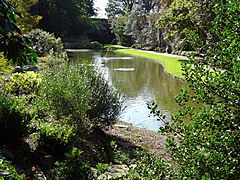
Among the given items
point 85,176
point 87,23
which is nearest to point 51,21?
point 87,23

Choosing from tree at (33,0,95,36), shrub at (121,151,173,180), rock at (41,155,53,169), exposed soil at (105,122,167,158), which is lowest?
exposed soil at (105,122,167,158)

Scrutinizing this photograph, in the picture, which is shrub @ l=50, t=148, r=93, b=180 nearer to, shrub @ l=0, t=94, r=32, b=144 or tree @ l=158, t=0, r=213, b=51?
shrub @ l=0, t=94, r=32, b=144

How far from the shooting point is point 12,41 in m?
2.06

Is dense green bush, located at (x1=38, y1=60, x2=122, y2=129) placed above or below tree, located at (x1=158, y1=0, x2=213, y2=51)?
below

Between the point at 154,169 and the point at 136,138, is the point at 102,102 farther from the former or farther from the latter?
the point at 154,169

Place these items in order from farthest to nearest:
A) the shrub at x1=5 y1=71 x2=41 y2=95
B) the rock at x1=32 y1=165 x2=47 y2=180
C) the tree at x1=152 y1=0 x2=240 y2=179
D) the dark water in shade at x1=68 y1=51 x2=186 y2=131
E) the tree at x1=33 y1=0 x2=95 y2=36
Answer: the tree at x1=33 y1=0 x2=95 y2=36, the dark water in shade at x1=68 y1=51 x2=186 y2=131, the shrub at x1=5 y1=71 x2=41 y2=95, the rock at x1=32 y1=165 x2=47 y2=180, the tree at x1=152 y1=0 x2=240 y2=179

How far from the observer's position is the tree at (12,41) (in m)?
1.94

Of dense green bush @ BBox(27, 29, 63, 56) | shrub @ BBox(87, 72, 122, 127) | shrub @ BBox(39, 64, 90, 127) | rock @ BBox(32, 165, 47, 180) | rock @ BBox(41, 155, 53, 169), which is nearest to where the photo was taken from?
rock @ BBox(32, 165, 47, 180)

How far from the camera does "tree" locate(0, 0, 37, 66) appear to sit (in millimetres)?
1939

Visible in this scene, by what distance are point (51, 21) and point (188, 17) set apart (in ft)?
81.6

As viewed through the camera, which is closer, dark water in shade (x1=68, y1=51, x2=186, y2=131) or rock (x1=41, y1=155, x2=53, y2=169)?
rock (x1=41, y1=155, x2=53, y2=169)

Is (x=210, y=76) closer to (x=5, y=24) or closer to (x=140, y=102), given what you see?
(x=5, y=24)

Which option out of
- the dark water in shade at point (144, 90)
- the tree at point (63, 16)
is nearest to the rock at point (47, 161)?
the dark water in shade at point (144, 90)

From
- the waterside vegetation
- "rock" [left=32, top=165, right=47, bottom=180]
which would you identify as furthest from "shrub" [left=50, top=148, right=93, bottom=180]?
"rock" [left=32, top=165, right=47, bottom=180]
